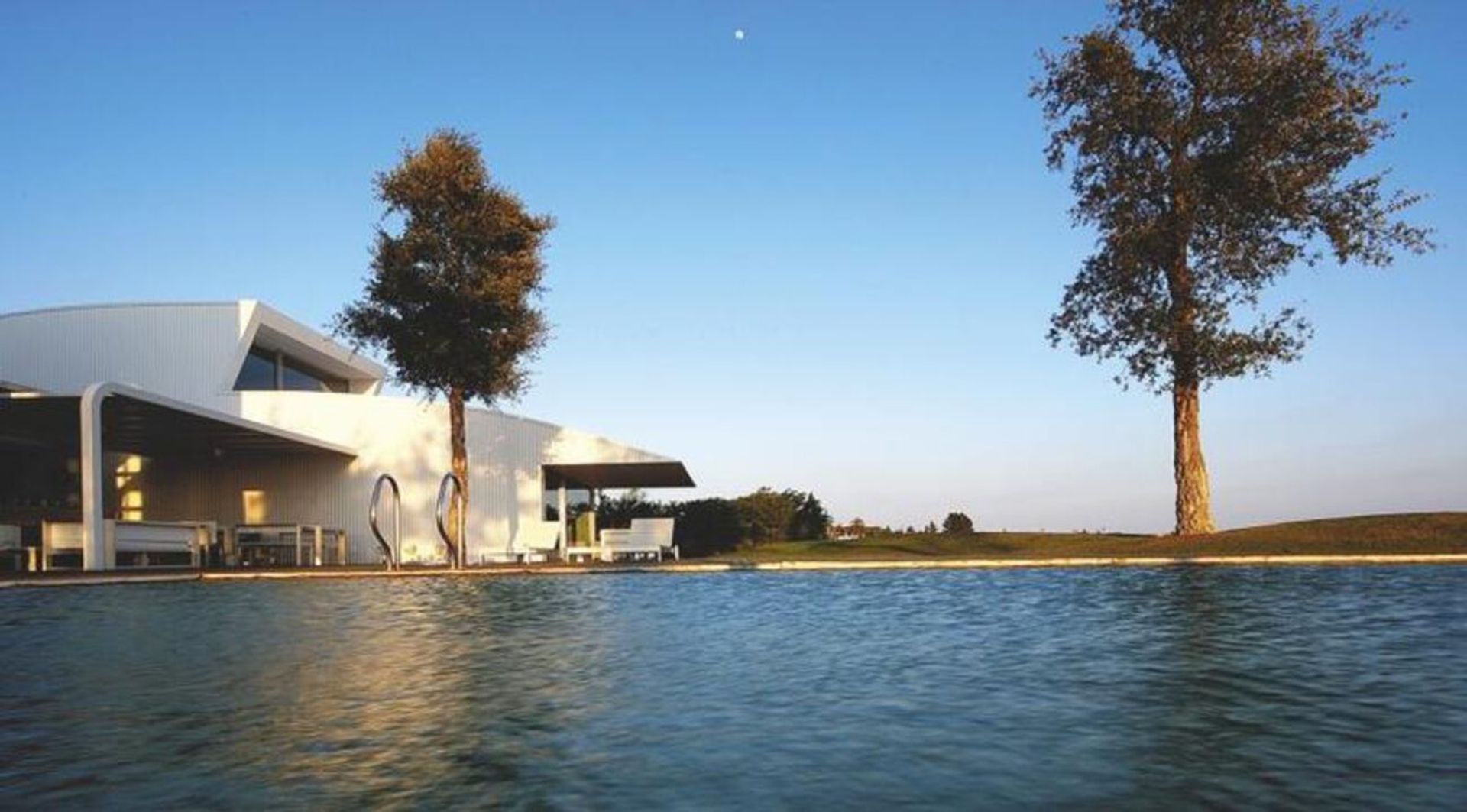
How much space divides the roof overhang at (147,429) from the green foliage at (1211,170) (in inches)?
630

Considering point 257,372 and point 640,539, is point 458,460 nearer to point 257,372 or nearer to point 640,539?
point 640,539

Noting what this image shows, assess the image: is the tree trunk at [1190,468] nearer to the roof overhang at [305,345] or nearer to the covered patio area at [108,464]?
the covered patio area at [108,464]

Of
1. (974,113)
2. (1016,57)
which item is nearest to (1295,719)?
(974,113)

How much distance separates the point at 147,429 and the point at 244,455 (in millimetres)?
4587

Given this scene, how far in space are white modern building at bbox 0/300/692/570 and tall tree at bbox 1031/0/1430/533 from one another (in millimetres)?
11389

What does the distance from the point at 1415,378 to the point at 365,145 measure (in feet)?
65.6

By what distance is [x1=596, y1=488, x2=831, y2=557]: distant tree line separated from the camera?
3186cm

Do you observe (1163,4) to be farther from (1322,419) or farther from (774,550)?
(774,550)

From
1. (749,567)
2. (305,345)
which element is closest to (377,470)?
(305,345)

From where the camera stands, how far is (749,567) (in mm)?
17594

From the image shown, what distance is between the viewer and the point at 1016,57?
21.8 metres

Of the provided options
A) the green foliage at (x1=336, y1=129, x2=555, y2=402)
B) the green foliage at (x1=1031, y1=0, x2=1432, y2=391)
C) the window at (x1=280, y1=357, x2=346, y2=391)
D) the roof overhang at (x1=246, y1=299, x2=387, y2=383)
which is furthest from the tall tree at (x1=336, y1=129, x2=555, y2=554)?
the window at (x1=280, y1=357, x2=346, y2=391)

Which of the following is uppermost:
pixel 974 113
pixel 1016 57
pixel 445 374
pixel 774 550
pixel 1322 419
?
pixel 1016 57

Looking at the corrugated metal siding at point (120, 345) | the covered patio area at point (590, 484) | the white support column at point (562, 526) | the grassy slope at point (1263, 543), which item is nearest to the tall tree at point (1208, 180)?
the grassy slope at point (1263, 543)
